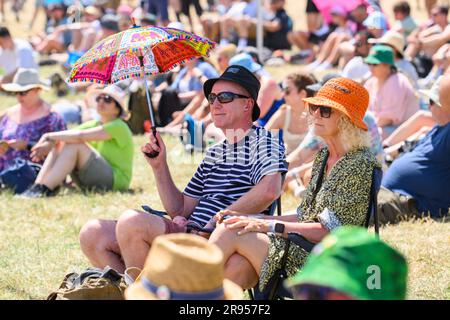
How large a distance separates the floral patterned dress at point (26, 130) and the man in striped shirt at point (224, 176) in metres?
3.83

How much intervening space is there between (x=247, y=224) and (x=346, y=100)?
833 millimetres

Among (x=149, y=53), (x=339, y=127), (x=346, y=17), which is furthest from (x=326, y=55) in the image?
(x=339, y=127)

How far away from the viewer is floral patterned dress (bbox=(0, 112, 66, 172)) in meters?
8.57

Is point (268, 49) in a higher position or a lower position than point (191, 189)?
lower

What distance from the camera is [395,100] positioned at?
8.77m

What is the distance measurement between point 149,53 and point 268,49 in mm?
10827

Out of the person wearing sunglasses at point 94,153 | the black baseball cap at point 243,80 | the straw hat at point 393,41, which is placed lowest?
the person wearing sunglasses at point 94,153

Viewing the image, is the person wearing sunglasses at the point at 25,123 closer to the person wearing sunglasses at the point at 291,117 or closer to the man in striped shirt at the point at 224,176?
the person wearing sunglasses at the point at 291,117

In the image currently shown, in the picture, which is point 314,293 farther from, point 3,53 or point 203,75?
point 3,53

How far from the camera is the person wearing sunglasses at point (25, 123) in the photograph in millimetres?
8562

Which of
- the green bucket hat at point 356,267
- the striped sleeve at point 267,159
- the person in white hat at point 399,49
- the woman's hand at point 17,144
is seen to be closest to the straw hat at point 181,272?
the green bucket hat at point 356,267

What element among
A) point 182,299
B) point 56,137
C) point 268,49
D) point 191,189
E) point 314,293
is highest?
point 314,293

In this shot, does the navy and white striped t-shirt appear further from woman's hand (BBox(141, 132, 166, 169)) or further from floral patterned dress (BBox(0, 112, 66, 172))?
floral patterned dress (BBox(0, 112, 66, 172))
